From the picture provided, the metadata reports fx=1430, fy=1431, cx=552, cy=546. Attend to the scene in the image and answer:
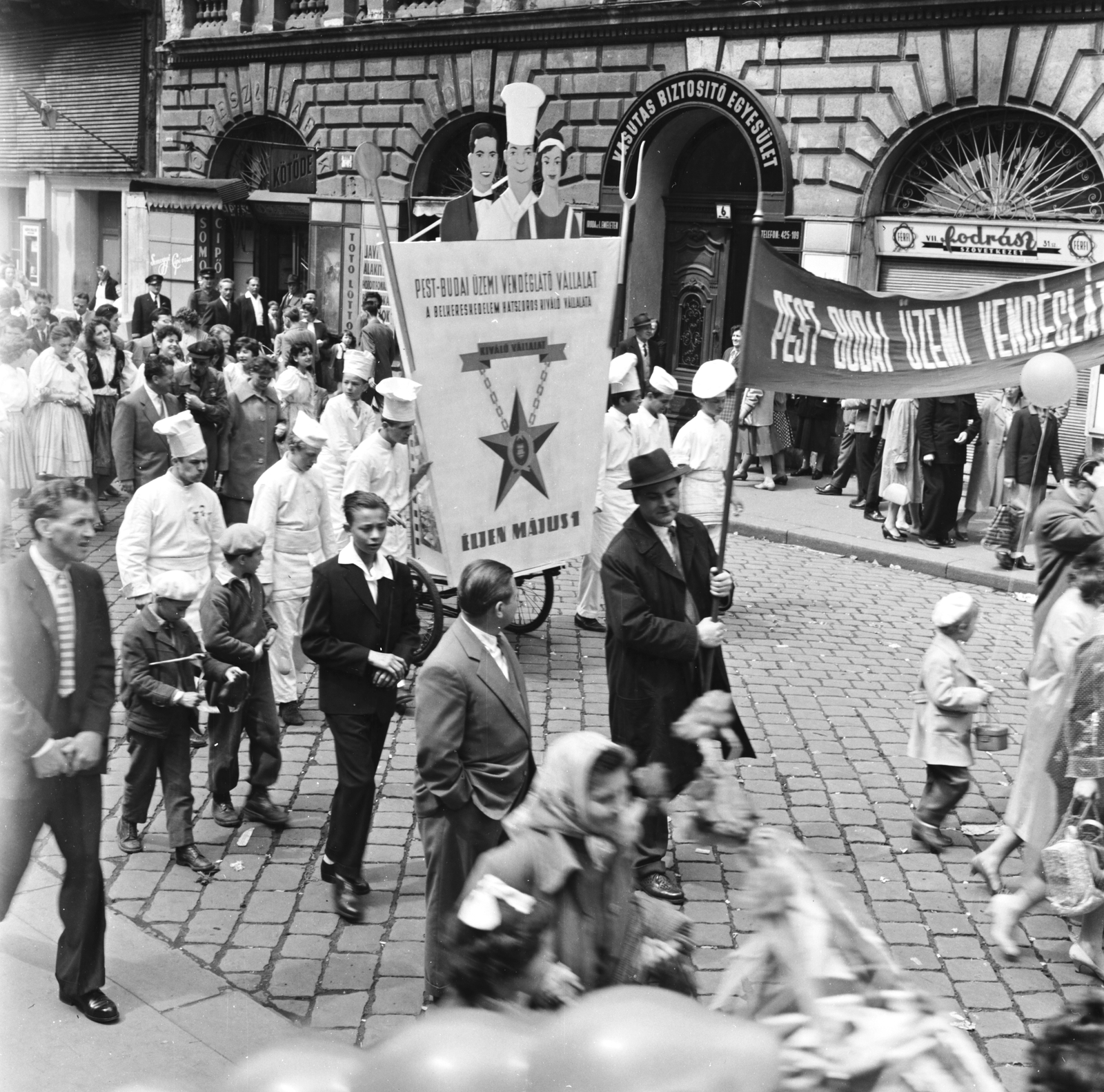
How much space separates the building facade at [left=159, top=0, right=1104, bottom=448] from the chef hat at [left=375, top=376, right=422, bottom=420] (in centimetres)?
966

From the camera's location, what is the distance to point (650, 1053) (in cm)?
259

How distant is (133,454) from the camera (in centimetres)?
1078

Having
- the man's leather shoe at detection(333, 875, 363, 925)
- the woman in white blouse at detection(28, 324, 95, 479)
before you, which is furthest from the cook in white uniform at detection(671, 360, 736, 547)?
the woman in white blouse at detection(28, 324, 95, 479)

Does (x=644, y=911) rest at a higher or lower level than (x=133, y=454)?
lower

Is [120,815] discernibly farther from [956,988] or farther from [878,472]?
[878,472]

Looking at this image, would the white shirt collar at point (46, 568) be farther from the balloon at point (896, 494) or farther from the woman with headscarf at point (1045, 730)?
the balloon at point (896, 494)

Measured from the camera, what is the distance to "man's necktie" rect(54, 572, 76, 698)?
192 inches

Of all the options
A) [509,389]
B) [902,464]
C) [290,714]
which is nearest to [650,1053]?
[509,389]

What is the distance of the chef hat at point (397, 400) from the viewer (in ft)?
28.0

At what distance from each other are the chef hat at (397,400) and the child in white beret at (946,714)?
3400 mm

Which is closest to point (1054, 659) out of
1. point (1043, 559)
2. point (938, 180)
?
point (1043, 559)

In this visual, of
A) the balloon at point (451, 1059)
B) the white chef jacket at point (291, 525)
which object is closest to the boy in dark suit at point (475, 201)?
the white chef jacket at point (291, 525)

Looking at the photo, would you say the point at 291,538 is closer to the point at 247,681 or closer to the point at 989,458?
the point at 247,681

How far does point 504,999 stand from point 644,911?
77cm
